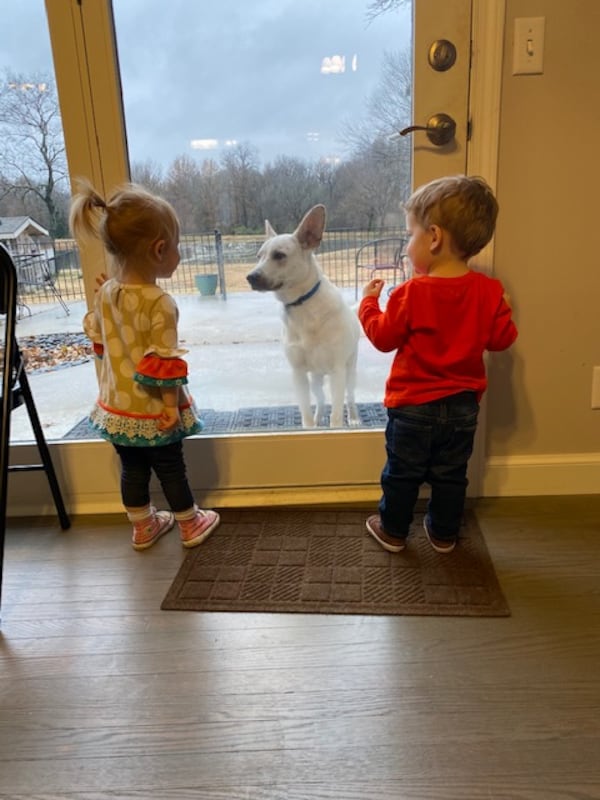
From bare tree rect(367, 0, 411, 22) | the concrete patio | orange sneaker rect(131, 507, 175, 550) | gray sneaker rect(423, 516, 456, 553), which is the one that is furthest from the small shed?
gray sneaker rect(423, 516, 456, 553)

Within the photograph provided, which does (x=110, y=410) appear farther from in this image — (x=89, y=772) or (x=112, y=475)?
(x=89, y=772)

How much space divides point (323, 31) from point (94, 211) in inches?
30.4

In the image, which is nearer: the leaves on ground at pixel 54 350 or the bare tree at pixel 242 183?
the bare tree at pixel 242 183

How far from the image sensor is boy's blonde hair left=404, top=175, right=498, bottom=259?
1.30 meters

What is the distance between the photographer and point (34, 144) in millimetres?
1627

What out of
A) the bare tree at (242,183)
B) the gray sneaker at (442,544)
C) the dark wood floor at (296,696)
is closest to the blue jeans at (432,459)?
the gray sneaker at (442,544)

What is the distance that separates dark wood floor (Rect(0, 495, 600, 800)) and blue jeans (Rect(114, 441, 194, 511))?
18 centimetres

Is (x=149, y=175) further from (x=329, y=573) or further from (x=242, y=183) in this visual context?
(x=329, y=573)

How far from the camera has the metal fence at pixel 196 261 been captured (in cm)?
170

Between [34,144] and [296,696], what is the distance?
1527 millimetres

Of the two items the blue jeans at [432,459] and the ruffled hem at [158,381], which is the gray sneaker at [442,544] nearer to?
the blue jeans at [432,459]

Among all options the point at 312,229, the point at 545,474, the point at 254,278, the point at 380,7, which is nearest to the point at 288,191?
the point at 312,229

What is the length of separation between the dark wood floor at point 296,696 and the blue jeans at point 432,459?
0.20 m

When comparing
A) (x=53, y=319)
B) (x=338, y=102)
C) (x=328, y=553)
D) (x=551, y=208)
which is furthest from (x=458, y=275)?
(x=53, y=319)
